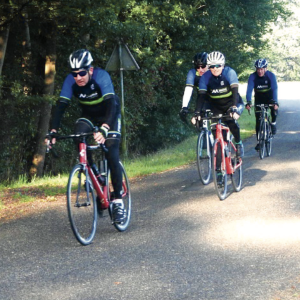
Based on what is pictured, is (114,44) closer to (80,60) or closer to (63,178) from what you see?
(63,178)

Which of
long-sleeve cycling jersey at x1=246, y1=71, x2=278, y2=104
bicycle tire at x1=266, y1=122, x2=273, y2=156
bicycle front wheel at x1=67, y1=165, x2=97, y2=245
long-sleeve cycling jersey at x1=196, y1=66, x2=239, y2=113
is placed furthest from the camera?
bicycle tire at x1=266, y1=122, x2=273, y2=156

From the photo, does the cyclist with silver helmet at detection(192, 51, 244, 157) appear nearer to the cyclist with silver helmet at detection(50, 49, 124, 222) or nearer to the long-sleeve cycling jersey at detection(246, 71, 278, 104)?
the cyclist with silver helmet at detection(50, 49, 124, 222)

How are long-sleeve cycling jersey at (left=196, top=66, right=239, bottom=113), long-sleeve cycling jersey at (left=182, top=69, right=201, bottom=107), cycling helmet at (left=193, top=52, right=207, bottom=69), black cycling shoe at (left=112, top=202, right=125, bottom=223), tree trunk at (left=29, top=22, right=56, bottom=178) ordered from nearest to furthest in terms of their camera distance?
black cycling shoe at (left=112, top=202, right=125, bottom=223), long-sleeve cycling jersey at (left=196, top=66, right=239, bottom=113), cycling helmet at (left=193, top=52, right=207, bottom=69), long-sleeve cycling jersey at (left=182, top=69, right=201, bottom=107), tree trunk at (left=29, top=22, right=56, bottom=178)

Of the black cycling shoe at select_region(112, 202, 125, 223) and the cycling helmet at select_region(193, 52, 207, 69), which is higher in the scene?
the cycling helmet at select_region(193, 52, 207, 69)

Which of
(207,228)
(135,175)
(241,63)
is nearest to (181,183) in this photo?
(135,175)

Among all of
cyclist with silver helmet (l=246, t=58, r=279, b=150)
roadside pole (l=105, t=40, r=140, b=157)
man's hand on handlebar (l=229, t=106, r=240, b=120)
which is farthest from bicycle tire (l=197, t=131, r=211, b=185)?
roadside pole (l=105, t=40, r=140, b=157)

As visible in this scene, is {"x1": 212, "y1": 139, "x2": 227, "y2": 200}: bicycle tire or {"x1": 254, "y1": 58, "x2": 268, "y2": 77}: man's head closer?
{"x1": 212, "y1": 139, "x2": 227, "y2": 200}: bicycle tire

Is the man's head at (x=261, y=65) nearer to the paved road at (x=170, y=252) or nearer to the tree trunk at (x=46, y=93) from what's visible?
the paved road at (x=170, y=252)

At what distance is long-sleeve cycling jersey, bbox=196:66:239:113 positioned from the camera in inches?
397

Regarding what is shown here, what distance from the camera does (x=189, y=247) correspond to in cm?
675

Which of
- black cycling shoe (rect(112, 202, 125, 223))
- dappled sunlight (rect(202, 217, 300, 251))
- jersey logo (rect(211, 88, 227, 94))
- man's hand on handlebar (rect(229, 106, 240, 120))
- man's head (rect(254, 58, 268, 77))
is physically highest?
man's head (rect(254, 58, 268, 77))

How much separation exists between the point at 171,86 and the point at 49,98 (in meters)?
10.5

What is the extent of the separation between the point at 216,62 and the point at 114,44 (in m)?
9.44

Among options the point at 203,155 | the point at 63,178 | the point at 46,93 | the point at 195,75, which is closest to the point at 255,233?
the point at 203,155
